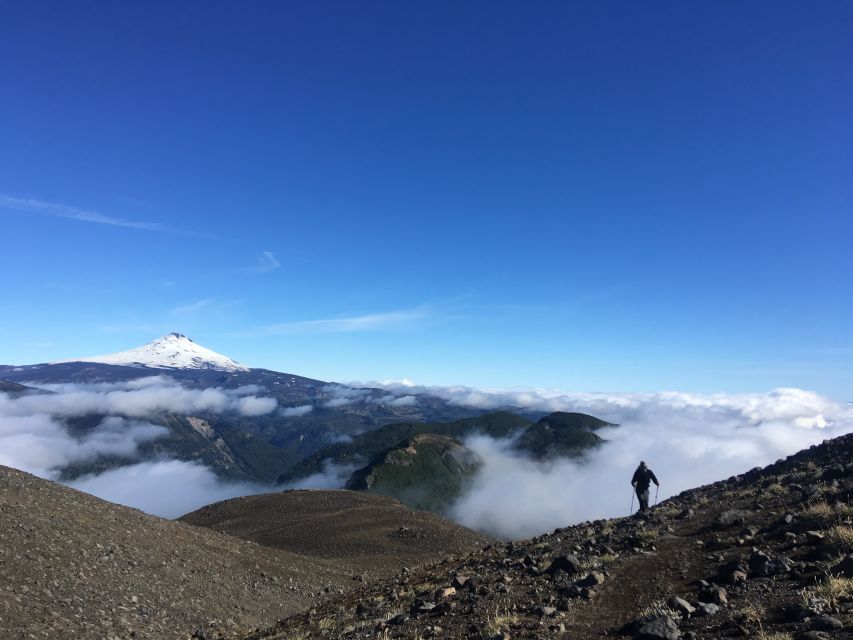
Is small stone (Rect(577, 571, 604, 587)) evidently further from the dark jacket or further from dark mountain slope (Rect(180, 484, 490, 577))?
dark mountain slope (Rect(180, 484, 490, 577))

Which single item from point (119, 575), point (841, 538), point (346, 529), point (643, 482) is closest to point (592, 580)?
point (841, 538)

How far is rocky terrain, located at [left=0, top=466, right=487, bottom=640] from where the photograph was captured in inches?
601

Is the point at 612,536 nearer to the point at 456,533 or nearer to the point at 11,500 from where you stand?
the point at 11,500

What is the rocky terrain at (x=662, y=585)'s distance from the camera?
801 centimetres

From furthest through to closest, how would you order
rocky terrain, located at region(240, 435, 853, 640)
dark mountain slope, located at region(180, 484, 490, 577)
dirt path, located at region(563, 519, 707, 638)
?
1. dark mountain slope, located at region(180, 484, 490, 577)
2. dirt path, located at region(563, 519, 707, 638)
3. rocky terrain, located at region(240, 435, 853, 640)

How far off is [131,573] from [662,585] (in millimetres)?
19029

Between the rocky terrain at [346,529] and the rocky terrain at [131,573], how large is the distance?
51 cm

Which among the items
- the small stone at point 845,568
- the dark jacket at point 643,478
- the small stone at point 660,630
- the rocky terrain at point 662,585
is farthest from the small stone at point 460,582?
the dark jacket at point 643,478

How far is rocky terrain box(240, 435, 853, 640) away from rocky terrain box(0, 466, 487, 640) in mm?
4706

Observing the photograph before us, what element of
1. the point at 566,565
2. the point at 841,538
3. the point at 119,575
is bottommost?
the point at 119,575

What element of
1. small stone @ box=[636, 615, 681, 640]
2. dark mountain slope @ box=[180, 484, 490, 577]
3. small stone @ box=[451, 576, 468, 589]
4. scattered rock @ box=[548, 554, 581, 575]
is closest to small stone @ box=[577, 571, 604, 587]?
scattered rock @ box=[548, 554, 581, 575]

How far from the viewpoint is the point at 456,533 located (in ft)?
136

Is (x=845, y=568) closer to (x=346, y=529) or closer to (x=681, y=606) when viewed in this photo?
(x=681, y=606)

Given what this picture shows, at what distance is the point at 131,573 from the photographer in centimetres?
1905
